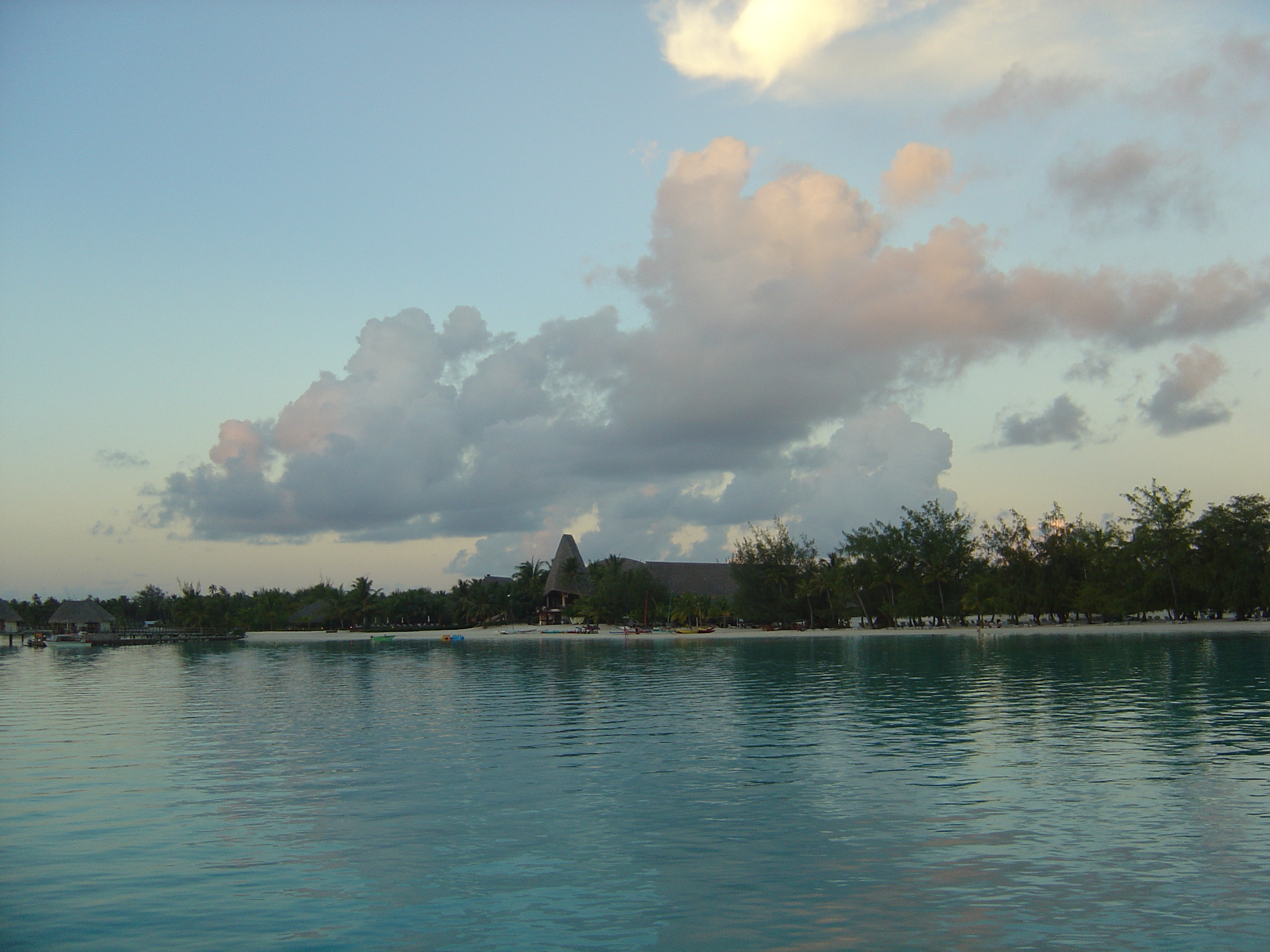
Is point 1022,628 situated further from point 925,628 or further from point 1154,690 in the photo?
point 1154,690

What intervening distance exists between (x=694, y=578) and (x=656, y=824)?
3949 inches

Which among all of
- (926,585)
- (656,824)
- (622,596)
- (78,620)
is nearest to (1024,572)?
(926,585)

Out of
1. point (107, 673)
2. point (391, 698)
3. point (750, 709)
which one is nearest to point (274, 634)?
point (107, 673)

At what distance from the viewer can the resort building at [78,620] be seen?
115062 mm

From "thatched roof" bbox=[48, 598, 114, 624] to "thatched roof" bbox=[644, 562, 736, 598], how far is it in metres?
67.5

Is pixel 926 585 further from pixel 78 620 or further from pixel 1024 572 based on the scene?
pixel 78 620

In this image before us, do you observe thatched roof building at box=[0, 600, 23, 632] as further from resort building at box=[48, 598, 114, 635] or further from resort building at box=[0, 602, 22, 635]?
resort building at box=[48, 598, 114, 635]

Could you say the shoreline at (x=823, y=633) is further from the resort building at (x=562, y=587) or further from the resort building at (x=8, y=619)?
the resort building at (x=8, y=619)

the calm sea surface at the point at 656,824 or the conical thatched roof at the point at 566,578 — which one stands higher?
the conical thatched roof at the point at 566,578

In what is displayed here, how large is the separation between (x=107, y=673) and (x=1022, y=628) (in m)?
63.7

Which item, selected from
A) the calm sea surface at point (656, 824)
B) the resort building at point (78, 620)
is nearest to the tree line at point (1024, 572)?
the calm sea surface at point (656, 824)

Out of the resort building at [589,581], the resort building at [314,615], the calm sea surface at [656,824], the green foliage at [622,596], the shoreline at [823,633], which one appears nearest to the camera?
the calm sea surface at [656,824]

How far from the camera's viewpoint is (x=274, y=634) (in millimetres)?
116438

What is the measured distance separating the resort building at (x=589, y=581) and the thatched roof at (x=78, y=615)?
179 feet
